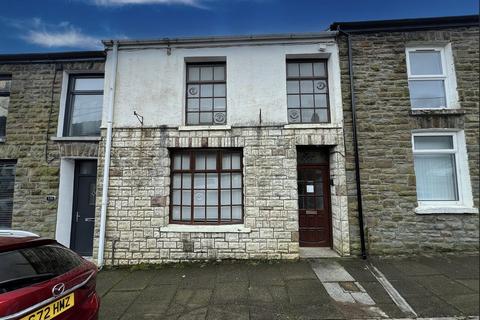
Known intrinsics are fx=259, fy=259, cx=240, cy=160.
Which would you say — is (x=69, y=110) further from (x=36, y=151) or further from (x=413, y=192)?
(x=413, y=192)

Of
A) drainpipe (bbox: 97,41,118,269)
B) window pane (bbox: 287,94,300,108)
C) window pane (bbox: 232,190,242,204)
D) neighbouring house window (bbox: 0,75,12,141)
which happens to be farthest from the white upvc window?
neighbouring house window (bbox: 0,75,12,141)

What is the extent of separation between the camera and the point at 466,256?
562cm

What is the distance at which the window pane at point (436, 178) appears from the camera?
6.06 m

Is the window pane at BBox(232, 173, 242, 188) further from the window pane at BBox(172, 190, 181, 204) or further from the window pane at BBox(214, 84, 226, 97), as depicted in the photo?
the window pane at BBox(214, 84, 226, 97)

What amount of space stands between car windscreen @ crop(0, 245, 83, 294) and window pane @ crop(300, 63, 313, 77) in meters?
6.17

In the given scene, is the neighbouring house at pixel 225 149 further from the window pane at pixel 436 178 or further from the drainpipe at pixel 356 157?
the window pane at pixel 436 178

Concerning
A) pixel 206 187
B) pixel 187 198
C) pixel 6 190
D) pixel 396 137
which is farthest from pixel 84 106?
pixel 396 137

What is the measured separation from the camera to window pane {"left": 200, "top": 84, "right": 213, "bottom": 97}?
22.1 feet

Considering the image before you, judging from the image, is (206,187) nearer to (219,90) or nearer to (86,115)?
(219,90)

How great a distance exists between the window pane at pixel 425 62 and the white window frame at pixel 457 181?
1.55 m

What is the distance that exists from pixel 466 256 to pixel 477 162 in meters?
2.09

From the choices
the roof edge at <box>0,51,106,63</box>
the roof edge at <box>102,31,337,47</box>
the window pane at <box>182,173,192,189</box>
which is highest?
the roof edge at <box>102,31,337,47</box>

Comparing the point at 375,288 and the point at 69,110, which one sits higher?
the point at 69,110

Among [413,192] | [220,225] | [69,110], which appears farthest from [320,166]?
[69,110]
